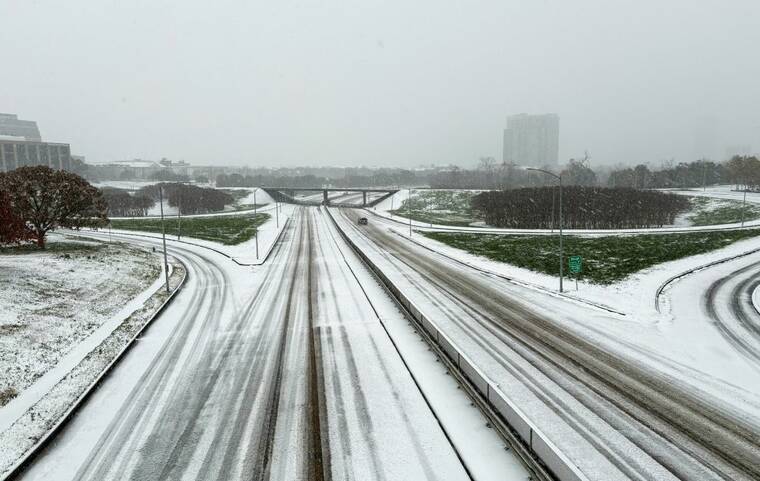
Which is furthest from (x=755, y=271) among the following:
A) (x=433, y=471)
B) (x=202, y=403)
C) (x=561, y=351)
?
(x=202, y=403)

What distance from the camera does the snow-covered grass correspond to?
19.0 metres

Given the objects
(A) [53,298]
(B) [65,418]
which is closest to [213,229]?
(A) [53,298]

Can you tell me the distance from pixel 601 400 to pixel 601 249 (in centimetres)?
3458

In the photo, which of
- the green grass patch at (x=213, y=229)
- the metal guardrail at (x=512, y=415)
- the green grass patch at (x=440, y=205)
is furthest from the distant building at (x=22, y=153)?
the metal guardrail at (x=512, y=415)

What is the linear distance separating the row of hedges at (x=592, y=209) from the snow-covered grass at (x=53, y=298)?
62.0 m

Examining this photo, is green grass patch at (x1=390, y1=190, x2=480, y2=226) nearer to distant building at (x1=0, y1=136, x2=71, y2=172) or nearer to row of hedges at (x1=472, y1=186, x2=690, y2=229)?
row of hedges at (x1=472, y1=186, x2=690, y2=229)

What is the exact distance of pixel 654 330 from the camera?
69.9 feet

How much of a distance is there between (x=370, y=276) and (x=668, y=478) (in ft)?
87.0

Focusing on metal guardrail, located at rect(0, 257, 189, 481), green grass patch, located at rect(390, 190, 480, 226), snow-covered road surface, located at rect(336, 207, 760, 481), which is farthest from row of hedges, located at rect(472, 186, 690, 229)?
metal guardrail, located at rect(0, 257, 189, 481)

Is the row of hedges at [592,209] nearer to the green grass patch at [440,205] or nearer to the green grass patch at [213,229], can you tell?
the green grass patch at [440,205]

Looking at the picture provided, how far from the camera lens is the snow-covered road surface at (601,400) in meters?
11.3

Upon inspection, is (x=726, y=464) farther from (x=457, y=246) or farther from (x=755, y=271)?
(x=457, y=246)

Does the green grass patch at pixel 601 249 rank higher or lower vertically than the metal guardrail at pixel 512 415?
higher

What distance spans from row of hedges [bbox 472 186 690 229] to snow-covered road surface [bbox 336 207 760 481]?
57297mm
